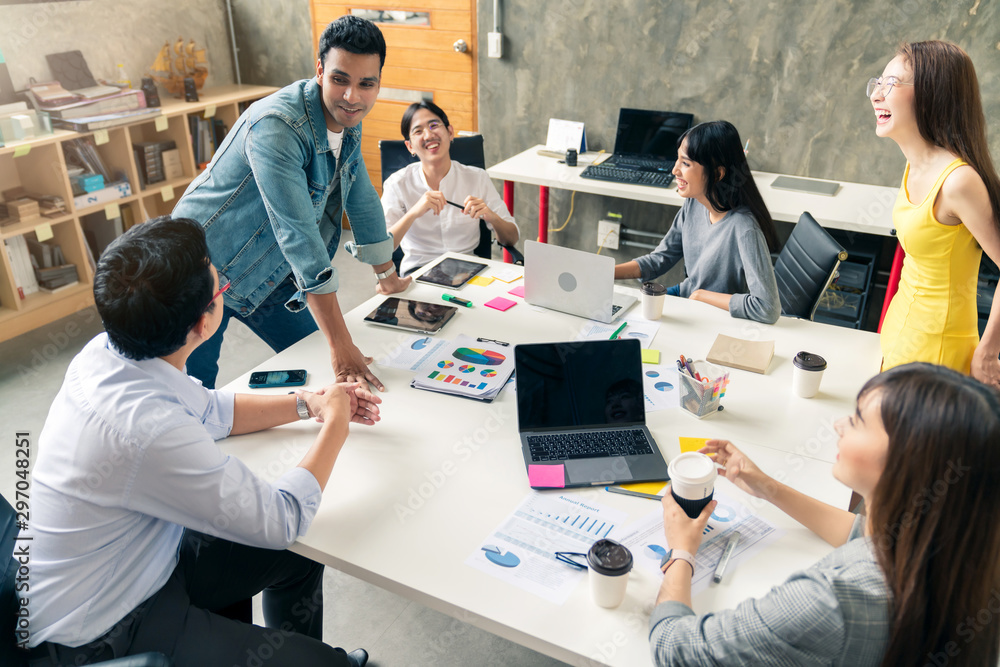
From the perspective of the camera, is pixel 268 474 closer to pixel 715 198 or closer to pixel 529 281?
pixel 529 281

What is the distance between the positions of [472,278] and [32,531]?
1.54 meters

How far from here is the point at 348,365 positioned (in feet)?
6.01

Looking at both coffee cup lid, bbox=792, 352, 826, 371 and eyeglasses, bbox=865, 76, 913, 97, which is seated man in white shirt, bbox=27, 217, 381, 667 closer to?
coffee cup lid, bbox=792, 352, 826, 371

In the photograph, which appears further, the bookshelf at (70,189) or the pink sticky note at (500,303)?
the bookshelf at (70,189)

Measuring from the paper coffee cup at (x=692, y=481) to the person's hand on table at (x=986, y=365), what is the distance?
3.72 ft

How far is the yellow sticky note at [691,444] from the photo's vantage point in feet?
5.17

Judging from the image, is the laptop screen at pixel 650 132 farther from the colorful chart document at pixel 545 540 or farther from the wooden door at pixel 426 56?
the colorful chart document at pixel 545 540

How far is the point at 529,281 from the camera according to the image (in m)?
2.24

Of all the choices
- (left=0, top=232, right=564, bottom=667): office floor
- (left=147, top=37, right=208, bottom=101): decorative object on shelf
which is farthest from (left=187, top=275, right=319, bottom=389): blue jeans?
(left=147, top=37, right=208, bottom=101): decorative object on shelf

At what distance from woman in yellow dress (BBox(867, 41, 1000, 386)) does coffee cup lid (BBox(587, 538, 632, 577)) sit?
118 centimetres

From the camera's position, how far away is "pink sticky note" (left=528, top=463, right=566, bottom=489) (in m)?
1.46

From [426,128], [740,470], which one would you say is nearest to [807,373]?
[740,470]

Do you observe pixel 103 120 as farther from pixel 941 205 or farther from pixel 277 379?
pixel 941 205

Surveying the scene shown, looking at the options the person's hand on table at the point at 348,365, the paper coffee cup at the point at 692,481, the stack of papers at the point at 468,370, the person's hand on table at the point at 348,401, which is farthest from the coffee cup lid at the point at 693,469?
the person's hand on table at the point at 348,365
